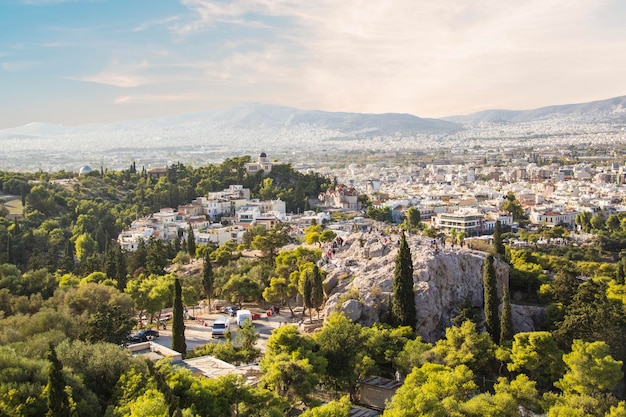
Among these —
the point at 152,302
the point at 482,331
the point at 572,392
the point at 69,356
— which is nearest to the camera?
the point at 69,356

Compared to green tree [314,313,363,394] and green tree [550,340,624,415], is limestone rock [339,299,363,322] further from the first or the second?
green tree [550,340,624,415]

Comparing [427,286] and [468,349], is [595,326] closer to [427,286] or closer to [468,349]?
[468,349]

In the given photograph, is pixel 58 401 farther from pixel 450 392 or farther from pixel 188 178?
pixel 188 178

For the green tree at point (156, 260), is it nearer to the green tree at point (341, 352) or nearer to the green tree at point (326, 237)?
the green tree at point (326, 237)

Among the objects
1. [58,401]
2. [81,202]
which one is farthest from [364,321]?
[81,202]

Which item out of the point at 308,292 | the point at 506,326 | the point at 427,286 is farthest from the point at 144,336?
the point at 506,326

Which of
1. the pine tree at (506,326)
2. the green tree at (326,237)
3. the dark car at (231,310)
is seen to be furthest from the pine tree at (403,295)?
the green tree at (326,237)
